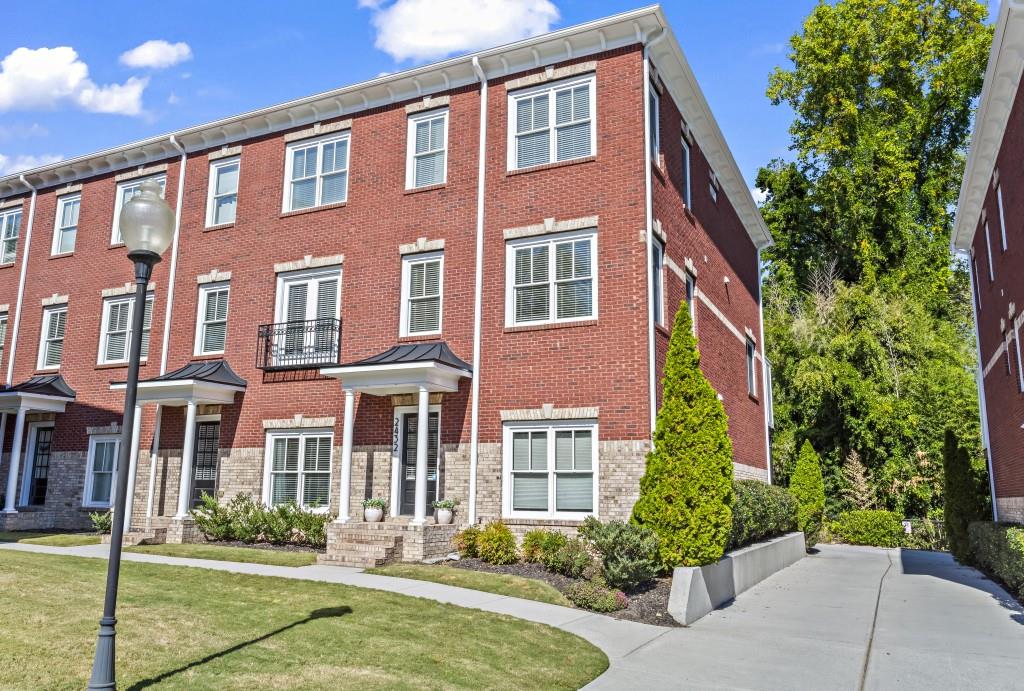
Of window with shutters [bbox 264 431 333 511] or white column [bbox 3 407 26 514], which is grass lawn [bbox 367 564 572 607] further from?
white column [bbox 3 407 26 514]

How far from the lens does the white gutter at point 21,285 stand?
72.7 ft

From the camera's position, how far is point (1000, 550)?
15.1 metres

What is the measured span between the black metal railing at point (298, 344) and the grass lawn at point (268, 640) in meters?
6.92

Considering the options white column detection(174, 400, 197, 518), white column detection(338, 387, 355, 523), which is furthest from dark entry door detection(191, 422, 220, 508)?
white column detection(338, 387, 355, 523)

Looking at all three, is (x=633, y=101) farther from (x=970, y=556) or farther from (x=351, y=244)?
(x=970, y=556)

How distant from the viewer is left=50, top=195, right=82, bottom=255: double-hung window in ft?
72.6

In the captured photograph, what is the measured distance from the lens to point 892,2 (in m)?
34.2

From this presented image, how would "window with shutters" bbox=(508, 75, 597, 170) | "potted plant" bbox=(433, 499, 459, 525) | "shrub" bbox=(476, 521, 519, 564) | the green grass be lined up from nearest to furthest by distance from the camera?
"shrub" bbox=(476, 521, 519, 564) < the green grass < "potted plant" bbox=(433, 499, 459, 525) < "window with shutters" bbox=(508, 75, 597, 170)

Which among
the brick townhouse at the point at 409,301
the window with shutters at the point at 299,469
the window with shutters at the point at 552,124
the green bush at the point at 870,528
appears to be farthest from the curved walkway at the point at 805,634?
the green bush at the point at 870,528

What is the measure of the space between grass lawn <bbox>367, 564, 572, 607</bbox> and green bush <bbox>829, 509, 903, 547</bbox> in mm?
17785

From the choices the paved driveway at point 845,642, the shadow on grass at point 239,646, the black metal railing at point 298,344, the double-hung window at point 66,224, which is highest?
the double-hung window at point 66,224

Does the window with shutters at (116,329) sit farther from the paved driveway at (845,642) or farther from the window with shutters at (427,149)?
the paved driveway at (845,642)

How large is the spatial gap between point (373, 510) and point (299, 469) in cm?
290

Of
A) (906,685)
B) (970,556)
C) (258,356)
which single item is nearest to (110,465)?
(258,356)
